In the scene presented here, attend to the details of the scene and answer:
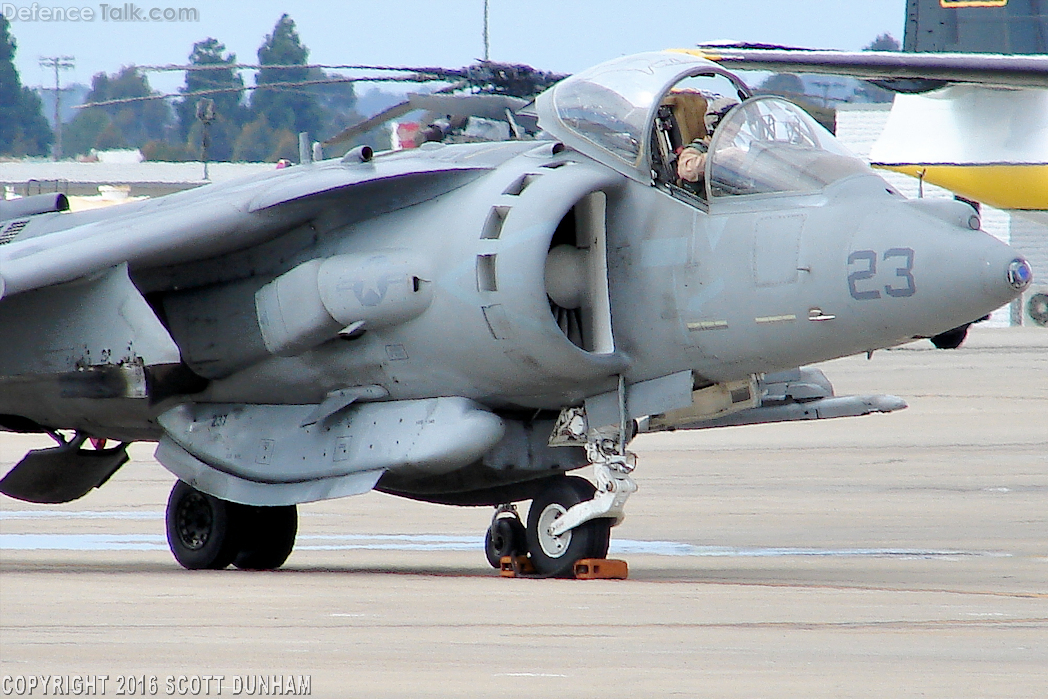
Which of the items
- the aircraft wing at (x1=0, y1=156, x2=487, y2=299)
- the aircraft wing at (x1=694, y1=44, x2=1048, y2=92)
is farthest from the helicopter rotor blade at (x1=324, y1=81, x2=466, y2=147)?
the aircraft wing at (x1=694, y1=44, x2=1048, y2=92)

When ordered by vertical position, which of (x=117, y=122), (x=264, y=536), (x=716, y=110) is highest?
(x=716, y=110)

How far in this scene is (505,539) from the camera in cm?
1226

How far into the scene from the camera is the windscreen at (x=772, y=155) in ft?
34.5

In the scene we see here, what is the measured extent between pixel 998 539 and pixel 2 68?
368 ft

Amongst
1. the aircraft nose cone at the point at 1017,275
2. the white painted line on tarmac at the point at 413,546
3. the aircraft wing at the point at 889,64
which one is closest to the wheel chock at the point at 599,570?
the white painted line on tarmac at the point at 413,546

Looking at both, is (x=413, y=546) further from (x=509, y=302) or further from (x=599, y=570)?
(x=509, y=302)

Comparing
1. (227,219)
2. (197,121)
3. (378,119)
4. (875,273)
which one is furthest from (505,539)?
(197,121)

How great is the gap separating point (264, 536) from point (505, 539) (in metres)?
1.84

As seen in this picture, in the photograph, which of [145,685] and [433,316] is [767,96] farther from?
[145,685]

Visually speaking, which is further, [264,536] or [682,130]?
[264,536]

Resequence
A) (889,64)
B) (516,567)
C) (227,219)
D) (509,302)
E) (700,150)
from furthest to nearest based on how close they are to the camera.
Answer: (889,64), (227,219), (516,567), (700,150), (509,302)

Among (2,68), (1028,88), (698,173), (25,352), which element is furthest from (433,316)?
(2,68)

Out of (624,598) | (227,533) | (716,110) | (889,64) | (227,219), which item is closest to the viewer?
(624,598)

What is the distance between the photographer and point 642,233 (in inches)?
432
